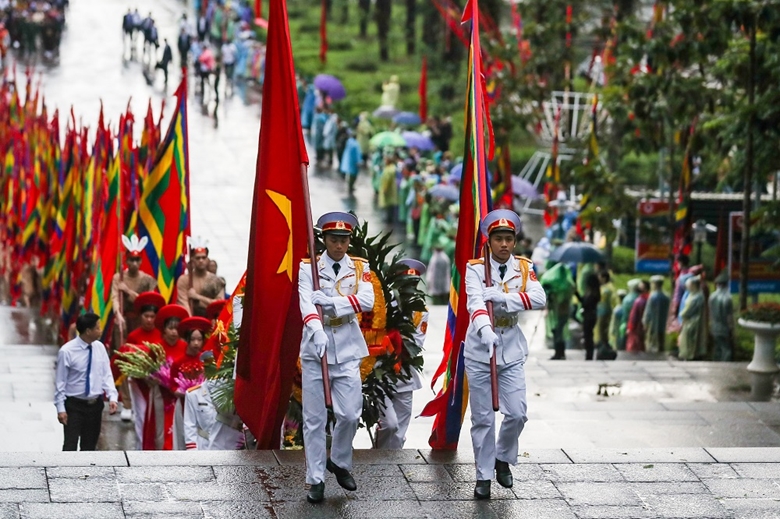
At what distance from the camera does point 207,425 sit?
11672 mm

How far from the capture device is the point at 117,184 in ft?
57.7

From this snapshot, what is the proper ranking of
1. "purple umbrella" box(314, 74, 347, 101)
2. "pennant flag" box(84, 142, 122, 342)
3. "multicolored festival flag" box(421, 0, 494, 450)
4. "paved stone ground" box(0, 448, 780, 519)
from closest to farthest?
"paved stone ground" box(0, 448, 780, 519)
"multicolored festival flag" box(421, 0, 494, 450)
"pennant flag" box(84, 142, 122, 342)
"purple umbrella" box(314, 74, 347, 101)

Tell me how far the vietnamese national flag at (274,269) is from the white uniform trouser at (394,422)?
0.84 metres

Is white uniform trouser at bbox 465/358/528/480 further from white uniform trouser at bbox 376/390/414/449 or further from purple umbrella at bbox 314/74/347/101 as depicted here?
purple umbrella at bbox 314/74/347/101

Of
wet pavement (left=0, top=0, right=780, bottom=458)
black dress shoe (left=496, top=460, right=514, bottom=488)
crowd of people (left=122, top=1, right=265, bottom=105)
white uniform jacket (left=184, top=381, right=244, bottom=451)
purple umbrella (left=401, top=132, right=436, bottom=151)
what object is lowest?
wet pavement (left=0, top=0, right=780, bottom=458)

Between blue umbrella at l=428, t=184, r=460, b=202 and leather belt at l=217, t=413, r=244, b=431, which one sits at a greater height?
blue umbrella at l=428, t=184, r=460, b=202

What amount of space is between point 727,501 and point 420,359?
2.46 m

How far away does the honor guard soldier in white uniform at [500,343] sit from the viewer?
9.73m

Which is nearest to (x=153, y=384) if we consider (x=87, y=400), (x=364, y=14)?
(x=87, y=400)

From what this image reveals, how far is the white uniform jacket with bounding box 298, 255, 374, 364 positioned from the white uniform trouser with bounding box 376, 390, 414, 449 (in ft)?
5.76

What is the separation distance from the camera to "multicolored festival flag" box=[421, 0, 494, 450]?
11148 mm

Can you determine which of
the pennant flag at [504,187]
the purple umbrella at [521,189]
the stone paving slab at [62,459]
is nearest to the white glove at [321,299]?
the stone paving slab at [62,459]

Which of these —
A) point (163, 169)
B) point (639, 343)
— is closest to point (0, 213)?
point (163, 169)

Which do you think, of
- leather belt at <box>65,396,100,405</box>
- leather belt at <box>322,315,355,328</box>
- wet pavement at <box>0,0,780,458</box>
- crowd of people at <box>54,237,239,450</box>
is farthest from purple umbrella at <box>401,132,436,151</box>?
leather belt at <box>322,315,355,328</box>
